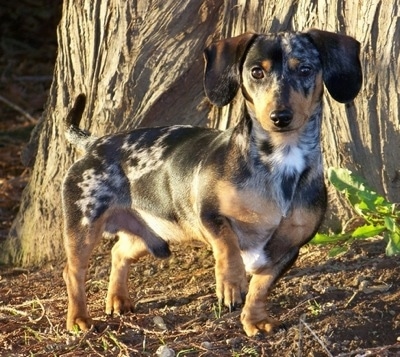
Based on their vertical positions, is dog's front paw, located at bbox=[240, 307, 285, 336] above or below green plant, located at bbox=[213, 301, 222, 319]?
above

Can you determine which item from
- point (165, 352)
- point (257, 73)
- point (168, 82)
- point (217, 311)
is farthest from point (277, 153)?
point (168, 82)

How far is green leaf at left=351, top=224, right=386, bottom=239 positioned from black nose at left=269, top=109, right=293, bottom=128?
1223 millimetres

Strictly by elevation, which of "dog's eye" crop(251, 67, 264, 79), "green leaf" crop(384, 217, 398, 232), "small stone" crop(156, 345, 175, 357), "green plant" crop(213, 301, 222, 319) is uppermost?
"dog's eye" crop(251, 67, 264, 79)

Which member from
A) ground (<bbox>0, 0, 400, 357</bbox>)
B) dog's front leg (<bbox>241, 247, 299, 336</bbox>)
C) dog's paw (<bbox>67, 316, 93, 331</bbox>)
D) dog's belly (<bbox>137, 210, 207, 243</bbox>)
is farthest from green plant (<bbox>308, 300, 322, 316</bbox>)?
dog's paw (<bbox>67, 316, 93, 331</bbox>)

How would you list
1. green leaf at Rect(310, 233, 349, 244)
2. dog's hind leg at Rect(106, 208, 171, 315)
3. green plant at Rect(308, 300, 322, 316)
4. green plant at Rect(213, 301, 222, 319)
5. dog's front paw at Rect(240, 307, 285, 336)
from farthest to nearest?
dog's hind leg at Rect(106, 208, 171, 315) → green leaf at Rect(310, 233, 349, 244) → green plant at Rect(213, 301, 222, 319) → green plant at Rect(308, 300, 322, 316) → dog's front paw at Rect(240, 307, 285, 336)

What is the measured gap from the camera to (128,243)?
20.6 feet

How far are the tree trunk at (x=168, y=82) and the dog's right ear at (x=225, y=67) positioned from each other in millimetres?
961

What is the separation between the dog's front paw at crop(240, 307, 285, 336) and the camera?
5320 millimetres

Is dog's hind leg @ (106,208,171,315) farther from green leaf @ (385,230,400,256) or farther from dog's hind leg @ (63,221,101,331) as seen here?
green leaf @ (385,230,400,256)

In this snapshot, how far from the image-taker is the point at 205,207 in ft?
17.7

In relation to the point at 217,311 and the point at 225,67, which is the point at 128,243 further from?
the point at 225,67

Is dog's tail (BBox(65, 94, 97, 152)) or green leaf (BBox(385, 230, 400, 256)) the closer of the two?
green leaf (BBox(385, 230, 400, 256))

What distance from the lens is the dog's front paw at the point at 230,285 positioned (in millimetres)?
5188

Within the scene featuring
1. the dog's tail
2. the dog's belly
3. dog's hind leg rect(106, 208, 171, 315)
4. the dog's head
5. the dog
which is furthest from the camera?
the dog's tail
